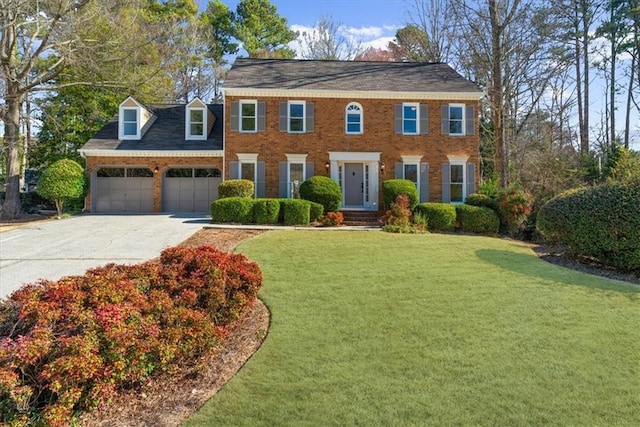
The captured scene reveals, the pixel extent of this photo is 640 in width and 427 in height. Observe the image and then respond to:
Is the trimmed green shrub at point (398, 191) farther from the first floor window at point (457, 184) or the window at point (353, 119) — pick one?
the window at point (353, 119)

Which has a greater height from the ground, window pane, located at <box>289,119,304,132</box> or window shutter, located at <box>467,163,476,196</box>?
window pane, located at <box>289,119,304,132</box>

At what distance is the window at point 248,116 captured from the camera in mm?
18359

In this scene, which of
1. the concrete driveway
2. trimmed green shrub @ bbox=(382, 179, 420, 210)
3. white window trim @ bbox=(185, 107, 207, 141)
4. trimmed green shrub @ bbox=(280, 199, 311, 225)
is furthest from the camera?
white window trim @ bbox=(185, 107, 207, 141)

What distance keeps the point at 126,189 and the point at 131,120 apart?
11.7 ft

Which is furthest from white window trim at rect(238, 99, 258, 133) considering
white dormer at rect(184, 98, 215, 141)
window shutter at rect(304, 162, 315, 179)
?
window shutter at rect(304, 162, 315, 179)

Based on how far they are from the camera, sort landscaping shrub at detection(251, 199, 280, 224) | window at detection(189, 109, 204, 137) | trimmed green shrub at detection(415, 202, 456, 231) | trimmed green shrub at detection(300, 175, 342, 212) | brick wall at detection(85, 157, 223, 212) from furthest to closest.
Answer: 1. window at detection(189, 109, 204, 137)
2. brick wall at detection(85, 157, 223, 212)
3. trimmed green shrub at detection(300, 175, 342, 212)
4. trimmed green shrub at detection(415, 202, 456, 231)
5. landscaping shrub at detection(251, 199, 280, 224)

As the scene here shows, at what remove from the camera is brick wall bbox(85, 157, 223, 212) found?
18828 mm

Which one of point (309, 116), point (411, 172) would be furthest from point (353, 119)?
point (411, 172)

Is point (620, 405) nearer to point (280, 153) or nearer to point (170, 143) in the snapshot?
point (280, 153)

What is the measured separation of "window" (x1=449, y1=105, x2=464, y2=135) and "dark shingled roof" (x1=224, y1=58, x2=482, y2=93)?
0.81 m

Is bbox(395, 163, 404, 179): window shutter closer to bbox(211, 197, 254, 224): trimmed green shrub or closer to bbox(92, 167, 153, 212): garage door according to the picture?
bbox(211, 197, 254, 224): trimmed green shrub

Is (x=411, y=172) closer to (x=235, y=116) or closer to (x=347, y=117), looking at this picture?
(x=347, y=117)

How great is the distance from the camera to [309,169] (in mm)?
18266

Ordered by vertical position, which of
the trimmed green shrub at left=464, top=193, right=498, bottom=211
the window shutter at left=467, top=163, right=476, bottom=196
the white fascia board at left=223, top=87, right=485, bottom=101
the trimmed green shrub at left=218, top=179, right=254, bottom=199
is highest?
the white fascia board at left=223, top=87, right=485, bottom=101
